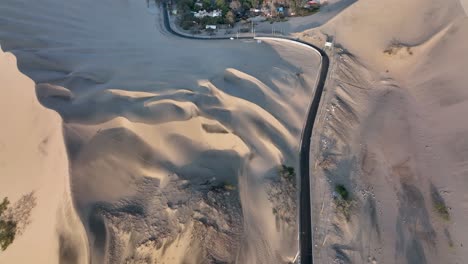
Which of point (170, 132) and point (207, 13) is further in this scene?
point (207, 13)

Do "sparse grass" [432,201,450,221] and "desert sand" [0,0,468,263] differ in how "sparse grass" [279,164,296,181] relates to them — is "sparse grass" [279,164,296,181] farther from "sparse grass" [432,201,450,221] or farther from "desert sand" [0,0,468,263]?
"sparse grass" [432,201,450,221]

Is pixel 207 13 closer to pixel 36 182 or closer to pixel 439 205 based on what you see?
pixel 36 182

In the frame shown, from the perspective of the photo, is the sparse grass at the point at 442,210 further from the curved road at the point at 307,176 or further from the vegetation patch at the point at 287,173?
Answer: the vegetation patch at the point at 287,173

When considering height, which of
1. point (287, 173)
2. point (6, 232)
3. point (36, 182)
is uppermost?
point (36, 182)

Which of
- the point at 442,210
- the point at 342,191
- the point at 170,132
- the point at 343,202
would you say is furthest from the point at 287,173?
the point at 442,210

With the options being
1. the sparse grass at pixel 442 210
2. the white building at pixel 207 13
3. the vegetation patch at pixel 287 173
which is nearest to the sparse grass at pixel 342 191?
the vegetation patch at pixel 287 173
